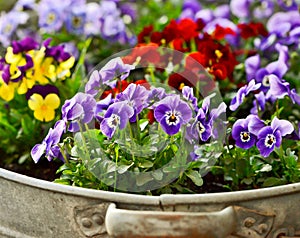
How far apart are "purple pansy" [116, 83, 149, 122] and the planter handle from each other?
0.19m

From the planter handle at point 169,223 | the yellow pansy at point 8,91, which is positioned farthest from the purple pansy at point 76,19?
the planter handle at point 169,223

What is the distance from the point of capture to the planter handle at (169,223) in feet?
3.05

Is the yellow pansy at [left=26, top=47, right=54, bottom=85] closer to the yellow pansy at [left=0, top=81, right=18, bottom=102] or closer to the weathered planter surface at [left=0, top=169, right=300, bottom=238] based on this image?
the yellow pansy at [left=0, top=81, right=18, bottom=102]

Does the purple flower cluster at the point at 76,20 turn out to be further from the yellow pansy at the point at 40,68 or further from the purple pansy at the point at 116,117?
the purple pansy at the point at 116,117

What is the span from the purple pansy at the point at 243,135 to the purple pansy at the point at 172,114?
0.09 metres

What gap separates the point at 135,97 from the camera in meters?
1.09

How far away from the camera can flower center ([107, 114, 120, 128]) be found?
1.06m

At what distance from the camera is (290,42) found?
4.97 feet

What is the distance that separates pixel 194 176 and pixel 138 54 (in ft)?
1.20

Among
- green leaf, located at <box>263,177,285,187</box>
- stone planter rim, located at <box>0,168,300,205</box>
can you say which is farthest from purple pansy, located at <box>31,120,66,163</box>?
green leaf, located at <box>263,177,285,187</box>

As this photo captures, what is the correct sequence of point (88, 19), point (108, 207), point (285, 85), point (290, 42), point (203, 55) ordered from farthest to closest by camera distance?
1. point (88, 19)
2. point (290, 42)
3. point (203, 55)
4. point (285, 85)
5. point (108, 207)

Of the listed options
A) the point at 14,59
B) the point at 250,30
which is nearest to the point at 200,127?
the point at 14,59

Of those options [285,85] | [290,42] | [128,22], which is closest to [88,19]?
[128,22]

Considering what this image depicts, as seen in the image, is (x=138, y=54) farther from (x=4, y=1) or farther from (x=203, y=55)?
(x=4, y=1)
